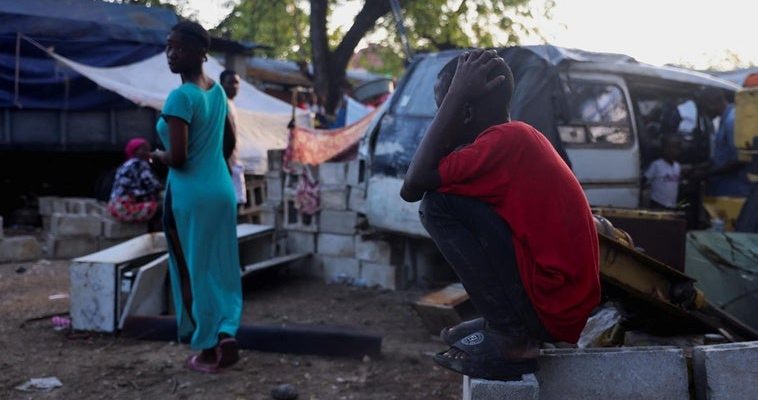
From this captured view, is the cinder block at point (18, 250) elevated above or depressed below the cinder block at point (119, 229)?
below

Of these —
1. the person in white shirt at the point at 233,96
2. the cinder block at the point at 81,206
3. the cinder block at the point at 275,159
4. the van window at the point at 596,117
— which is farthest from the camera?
the cinder block at the point at 81,206

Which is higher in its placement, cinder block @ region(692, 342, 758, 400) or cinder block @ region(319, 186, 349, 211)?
cinder block @ region(319, 186, 349, 211)

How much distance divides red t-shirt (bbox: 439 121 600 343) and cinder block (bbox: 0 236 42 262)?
6.85 metres

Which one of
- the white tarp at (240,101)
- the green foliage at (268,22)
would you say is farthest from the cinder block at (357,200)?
the green foliage at (268,22)

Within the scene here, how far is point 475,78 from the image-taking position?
8.49ft

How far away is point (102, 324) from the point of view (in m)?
5.09

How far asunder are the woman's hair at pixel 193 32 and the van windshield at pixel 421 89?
238 centimetres

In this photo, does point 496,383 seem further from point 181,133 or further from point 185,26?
point 185,26

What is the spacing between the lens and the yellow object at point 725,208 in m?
6.45

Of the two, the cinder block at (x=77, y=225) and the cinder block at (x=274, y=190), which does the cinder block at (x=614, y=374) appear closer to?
the cinder block at (x=274, y=190)

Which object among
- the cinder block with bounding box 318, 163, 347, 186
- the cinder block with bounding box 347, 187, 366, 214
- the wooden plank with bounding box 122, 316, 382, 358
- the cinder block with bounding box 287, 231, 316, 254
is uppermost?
A: the cinder block with bounding box 318, 163, 347, 186

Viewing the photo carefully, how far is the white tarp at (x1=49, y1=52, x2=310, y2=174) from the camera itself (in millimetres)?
10102

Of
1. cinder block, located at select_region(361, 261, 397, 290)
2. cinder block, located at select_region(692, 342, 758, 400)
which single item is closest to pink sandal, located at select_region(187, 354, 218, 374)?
cinder block, located at select_region(692, 342, 758, 400)

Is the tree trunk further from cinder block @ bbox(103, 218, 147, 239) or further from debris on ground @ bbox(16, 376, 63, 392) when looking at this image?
debris on ground @ bbox(16, 376, 63, 392)
